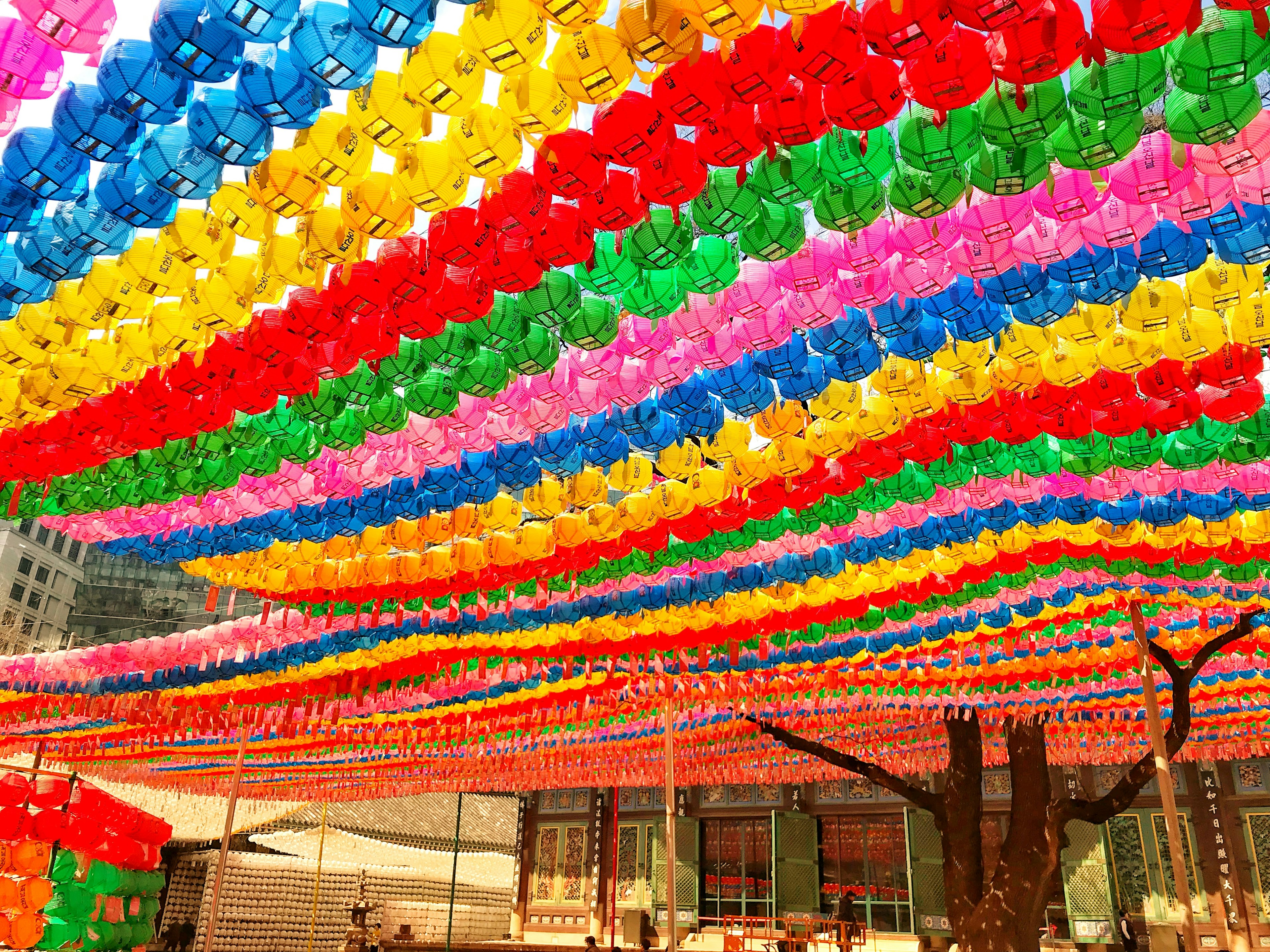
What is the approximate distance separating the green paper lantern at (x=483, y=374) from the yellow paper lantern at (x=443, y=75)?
1684mm

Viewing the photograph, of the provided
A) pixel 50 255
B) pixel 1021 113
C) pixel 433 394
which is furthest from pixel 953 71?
pixel 50 255

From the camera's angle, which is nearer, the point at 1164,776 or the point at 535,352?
the point at 535,352

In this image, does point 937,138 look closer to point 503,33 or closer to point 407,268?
point 503,33

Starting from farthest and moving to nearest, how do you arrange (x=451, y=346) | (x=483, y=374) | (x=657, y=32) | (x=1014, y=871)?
(x=1014, y=871)
(x=483, y=374)
(x=451, y=346)
(x=657, y=32)

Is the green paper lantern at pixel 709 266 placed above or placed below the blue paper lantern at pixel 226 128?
above

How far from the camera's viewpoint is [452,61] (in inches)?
125

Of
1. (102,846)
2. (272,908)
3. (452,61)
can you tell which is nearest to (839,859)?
(272,908)

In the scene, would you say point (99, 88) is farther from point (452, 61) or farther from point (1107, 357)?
point (1107, 357)

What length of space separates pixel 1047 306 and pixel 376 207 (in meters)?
3.08

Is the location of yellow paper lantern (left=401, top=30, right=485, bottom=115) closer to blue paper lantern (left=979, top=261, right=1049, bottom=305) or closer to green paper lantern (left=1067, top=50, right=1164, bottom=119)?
green paper lantern (left=1067, top=50, right=1164, bottom=119)

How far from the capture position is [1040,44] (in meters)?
2.78

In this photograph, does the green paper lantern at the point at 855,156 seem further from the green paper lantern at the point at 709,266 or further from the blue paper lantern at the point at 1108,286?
the blue paper lantern at the point at 1108,286

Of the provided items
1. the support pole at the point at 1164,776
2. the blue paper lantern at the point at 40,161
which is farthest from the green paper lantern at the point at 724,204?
the support pole at the point at 1164,776

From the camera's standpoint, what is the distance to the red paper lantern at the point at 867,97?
296cm
